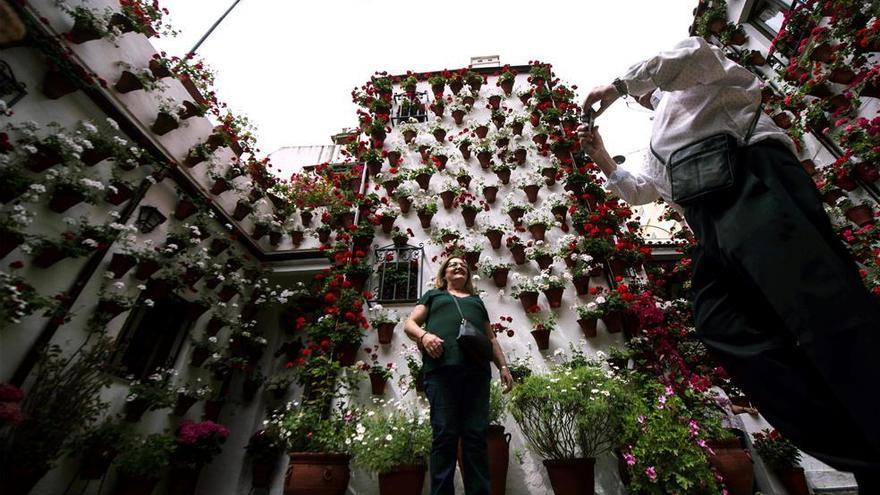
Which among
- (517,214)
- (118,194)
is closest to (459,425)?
(517,214)

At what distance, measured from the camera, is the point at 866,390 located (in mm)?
1094

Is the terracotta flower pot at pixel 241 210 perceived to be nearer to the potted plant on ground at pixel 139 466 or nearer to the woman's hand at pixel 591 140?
the potted plant on ground at pixel 139 466

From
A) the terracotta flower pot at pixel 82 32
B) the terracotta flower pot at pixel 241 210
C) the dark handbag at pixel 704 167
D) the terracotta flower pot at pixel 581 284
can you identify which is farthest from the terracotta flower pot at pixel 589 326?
the terracotta flower pot at pixel 82 32

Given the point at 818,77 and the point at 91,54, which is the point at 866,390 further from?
the point at 91,54

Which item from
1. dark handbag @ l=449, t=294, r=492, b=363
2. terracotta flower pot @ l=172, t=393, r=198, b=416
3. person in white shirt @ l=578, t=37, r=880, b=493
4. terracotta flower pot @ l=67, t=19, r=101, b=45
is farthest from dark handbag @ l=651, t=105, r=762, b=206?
terracotta flower pot @ l=67, t=19, r=101, b=45

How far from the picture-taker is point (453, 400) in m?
2.74

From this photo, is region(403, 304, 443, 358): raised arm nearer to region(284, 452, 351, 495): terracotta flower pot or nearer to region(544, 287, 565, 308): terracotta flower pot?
region(284, 452, 351, 495): terracotta flower pot

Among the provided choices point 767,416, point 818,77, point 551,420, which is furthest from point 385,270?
point 818,77

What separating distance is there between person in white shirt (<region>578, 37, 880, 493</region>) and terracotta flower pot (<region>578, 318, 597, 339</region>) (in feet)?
11.2

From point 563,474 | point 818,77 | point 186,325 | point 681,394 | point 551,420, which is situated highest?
point 818,77

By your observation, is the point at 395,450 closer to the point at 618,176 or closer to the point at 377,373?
the point at 377,373

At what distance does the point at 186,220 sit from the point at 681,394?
6.73 meters

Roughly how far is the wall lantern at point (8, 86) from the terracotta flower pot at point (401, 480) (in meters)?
4.94

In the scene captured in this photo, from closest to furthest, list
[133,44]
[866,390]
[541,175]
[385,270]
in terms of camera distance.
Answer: [866,390] < [133,44] < [385,270] < [541,175]
